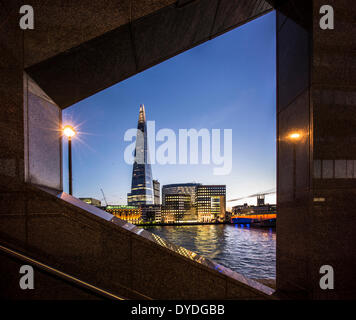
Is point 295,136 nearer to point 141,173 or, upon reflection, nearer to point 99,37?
point 99,37

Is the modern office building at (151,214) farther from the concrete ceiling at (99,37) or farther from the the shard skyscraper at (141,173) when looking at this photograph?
the concrete ceiling at (99,37)

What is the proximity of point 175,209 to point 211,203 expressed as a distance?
3166 cm

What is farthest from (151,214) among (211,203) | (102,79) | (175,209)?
(102,79)

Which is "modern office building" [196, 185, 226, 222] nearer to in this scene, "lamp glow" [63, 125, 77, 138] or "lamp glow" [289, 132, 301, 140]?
"lamp glow" [63, 125, 77, 138]

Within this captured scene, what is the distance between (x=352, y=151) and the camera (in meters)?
3.38

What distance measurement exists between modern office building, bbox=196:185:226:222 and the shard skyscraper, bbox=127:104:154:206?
5221cm

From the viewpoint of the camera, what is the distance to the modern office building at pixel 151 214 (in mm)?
139125

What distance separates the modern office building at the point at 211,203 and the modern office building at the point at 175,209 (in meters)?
10.6

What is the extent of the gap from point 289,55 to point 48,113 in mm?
5006

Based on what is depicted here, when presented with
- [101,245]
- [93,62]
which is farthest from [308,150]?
[93,62]

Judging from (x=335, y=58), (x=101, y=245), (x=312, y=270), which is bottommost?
(x=312, y=270)
